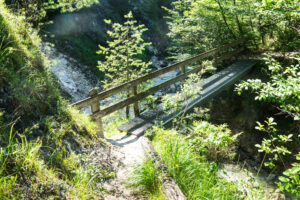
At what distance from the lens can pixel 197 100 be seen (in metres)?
6.56

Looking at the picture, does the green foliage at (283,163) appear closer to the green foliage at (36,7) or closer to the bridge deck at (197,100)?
the bridge deck at (197,100)

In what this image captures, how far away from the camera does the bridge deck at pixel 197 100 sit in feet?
17.6

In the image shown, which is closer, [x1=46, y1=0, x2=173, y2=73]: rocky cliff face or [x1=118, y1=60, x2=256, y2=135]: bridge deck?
[x1=118, y1=60, x2=256, y2=135]: bridge deck

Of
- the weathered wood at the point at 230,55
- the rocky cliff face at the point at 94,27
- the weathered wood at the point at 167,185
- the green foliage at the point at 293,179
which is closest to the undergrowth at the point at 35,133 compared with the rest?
the weathered wood at the point at 167,185

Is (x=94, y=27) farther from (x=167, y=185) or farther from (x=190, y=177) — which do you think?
(x=167, y=185)

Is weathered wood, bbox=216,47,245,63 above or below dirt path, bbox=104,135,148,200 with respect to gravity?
above

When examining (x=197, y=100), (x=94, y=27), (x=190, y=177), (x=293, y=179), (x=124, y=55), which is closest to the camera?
(x=293, y=179)

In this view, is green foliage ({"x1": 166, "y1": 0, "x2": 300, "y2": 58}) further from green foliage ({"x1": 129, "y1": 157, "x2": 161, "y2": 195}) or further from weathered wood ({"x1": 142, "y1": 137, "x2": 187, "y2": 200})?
green foliage ({"x1": 129, "y1": 157, "x2": 161, "y2": 195})

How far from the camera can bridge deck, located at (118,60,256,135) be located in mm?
5359

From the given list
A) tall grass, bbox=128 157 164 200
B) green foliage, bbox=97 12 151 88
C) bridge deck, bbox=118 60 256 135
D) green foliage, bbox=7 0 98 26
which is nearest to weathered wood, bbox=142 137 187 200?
tall grass, bbox=128 157 164 200

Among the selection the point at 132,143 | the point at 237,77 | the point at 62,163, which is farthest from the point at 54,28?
the point at 62,163

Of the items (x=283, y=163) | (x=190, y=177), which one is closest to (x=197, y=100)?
(x=190, y=177)

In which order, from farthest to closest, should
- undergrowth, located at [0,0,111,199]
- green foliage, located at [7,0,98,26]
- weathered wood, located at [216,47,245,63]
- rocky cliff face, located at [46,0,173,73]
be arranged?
rocky cliff face, located at [46,0,173,73]
weathered wood, located at [216,47,245,63]
green foliage, located at [7,0,98,26]
undergrowth, located at [0,0,111,199]

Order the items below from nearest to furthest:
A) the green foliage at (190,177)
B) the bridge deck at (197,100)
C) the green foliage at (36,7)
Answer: the green foliage at (190,177), the green foliage at (36,7), the bridge deck at (197,100)
